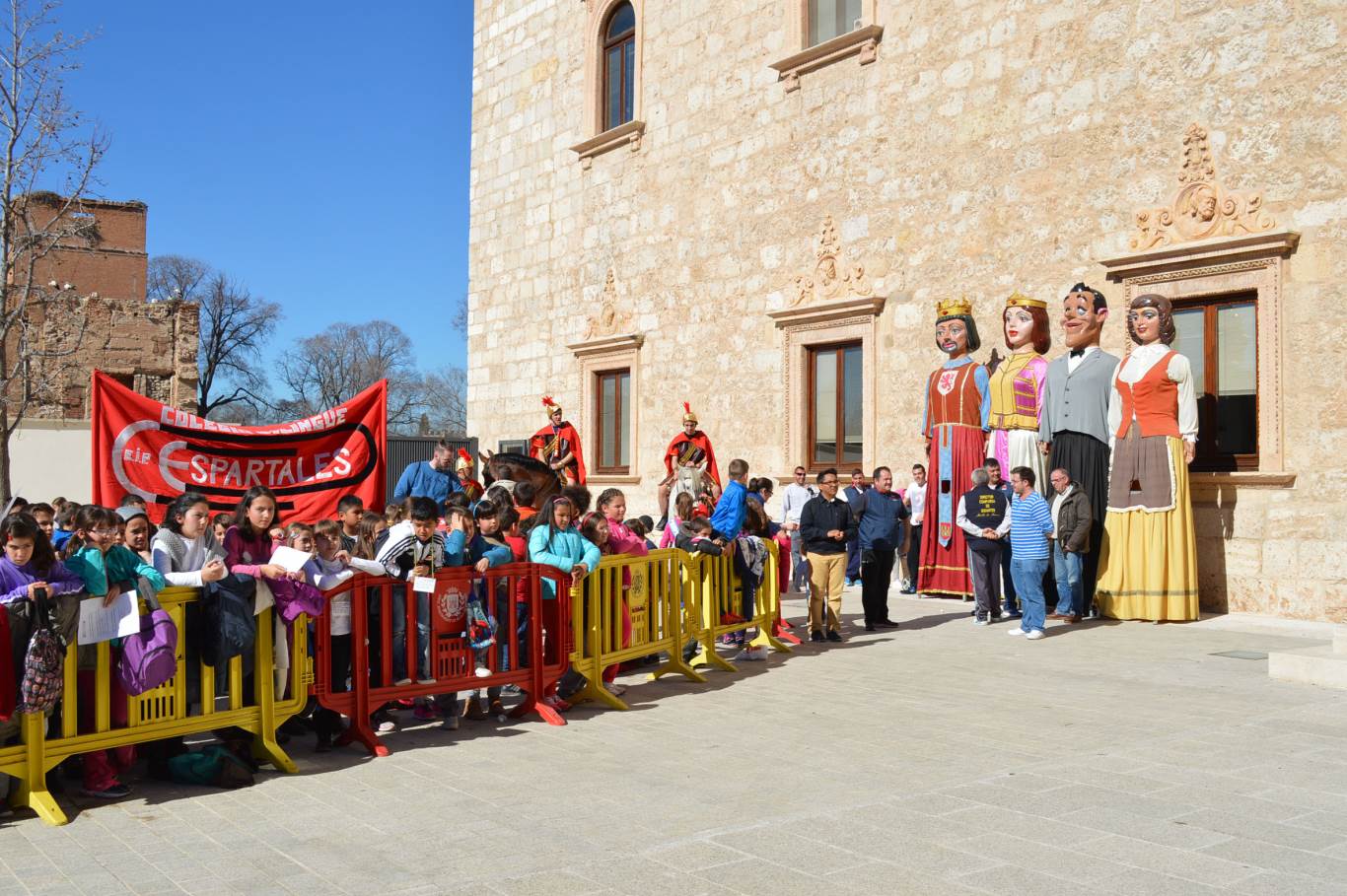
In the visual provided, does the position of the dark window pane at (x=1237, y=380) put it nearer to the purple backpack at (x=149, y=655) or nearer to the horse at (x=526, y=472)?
the horse at (x=526, y=472)

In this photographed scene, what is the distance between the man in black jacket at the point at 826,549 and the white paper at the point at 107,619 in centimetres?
656

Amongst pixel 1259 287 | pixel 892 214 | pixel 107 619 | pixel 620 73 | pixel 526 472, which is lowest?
pixel 107 619

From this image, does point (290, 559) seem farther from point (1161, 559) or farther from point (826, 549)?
point (1161, 559)

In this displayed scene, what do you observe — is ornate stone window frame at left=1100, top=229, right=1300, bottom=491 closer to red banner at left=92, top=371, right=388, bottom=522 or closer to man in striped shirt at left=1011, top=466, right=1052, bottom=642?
man in striped shirt at left=1011, top=466, right=1052, bottom=642

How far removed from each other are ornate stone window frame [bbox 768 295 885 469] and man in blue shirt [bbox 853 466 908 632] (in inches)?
138

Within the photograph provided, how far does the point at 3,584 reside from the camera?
17.1 ft

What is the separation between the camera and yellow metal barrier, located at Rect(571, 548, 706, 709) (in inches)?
308

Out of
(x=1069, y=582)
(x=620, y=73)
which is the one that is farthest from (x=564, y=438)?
(x=620, y=73)

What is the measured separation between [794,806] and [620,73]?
663 inches

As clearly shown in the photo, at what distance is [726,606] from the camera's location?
9.83 metres

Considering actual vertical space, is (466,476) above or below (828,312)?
below

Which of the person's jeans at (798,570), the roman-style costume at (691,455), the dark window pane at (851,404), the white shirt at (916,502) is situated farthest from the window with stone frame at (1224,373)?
the roman-style costume at (691,455)

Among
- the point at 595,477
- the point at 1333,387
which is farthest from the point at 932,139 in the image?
the point at 595,477

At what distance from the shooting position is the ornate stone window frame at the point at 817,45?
15.3m
